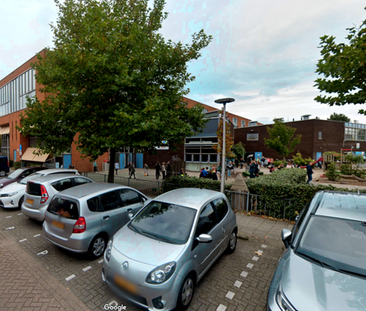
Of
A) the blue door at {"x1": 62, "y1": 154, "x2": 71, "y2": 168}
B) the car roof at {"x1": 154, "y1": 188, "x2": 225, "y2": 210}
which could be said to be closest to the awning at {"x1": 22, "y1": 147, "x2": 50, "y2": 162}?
the blue door at {"x1": 62, "y1": 154, "x2": 71, "y2": 168}

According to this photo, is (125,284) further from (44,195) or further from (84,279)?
(44,195)

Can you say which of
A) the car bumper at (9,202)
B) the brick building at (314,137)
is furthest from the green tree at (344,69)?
the brick building at (314,137)

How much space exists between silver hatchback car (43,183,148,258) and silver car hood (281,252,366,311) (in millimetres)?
3697

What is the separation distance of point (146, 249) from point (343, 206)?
10.6 feet

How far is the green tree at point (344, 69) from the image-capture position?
15.6 ft

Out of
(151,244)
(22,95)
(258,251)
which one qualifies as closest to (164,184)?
(258,251)

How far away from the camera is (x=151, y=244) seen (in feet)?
10.6

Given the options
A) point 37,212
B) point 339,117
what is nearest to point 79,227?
point 37,212

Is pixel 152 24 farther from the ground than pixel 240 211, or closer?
farther from the ground

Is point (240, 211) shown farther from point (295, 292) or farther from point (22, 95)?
point (22, 95)

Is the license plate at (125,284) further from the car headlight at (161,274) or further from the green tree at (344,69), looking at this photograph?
the green tree at (344,69)

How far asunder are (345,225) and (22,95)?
3375 centimetres

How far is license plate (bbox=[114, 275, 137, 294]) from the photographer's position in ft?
9.24

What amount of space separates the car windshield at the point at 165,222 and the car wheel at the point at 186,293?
0.55m
